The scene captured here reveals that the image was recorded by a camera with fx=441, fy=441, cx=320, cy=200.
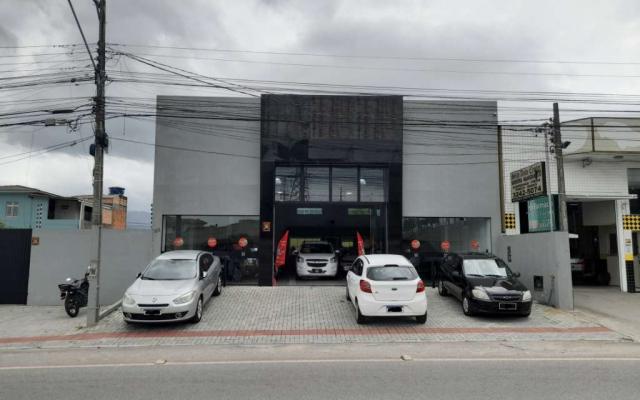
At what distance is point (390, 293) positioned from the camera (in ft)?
35.0

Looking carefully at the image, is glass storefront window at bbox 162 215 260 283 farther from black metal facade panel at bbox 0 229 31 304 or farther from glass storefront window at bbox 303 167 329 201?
black metal facade panel at bbox 0 229 31 304

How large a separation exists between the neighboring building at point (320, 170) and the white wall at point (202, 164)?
0.04 meters

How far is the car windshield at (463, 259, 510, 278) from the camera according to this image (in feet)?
40.8

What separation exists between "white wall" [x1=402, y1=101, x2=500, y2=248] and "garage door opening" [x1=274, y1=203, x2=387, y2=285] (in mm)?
1619

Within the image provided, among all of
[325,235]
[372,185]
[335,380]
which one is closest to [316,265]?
[372,185]

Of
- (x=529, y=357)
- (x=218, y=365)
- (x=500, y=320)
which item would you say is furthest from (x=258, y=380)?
(x=500, y=320)

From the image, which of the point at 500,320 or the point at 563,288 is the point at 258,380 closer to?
the point at 500,320

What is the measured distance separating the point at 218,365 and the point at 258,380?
128cm

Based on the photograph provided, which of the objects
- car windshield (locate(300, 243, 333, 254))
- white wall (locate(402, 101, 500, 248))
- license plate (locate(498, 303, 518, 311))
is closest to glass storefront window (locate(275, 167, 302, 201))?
car windshield (locate(300, 243, 333, 254))

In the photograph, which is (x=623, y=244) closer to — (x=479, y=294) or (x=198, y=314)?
(x=479, y=294)

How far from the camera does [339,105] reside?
672 inches

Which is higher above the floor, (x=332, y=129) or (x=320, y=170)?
(x=332, y=129)

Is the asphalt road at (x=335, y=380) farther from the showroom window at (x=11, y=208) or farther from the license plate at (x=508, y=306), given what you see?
the showroom window at (x=11, y=208)

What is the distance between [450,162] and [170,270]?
1112 cm
